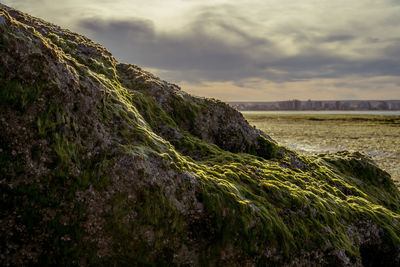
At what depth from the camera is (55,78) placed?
4.03m

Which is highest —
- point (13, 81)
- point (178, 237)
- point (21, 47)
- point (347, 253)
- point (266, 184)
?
point (21, 47)

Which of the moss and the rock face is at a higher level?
the moss

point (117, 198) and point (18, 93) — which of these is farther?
point (117, 198)

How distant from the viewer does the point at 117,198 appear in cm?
384

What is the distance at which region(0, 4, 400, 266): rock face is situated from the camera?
Answer: 3.53 metres

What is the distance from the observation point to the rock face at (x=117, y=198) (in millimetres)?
3527

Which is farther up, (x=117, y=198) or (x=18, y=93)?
(x=18, y=93)

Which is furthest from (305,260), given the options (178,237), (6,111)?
(6,111)

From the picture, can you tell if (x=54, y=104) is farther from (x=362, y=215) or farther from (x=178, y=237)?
(x=362, y=215)

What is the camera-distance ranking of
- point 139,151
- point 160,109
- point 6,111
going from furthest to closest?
1. point 160,109
2. point 139,151
3. point 6,111

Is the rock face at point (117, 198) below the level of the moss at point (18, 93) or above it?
below

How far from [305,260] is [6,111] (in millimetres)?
5268

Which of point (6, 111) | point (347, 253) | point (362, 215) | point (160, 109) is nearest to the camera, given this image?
point (6, 111)

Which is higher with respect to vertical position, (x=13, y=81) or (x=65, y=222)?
(x=13, y=81)
